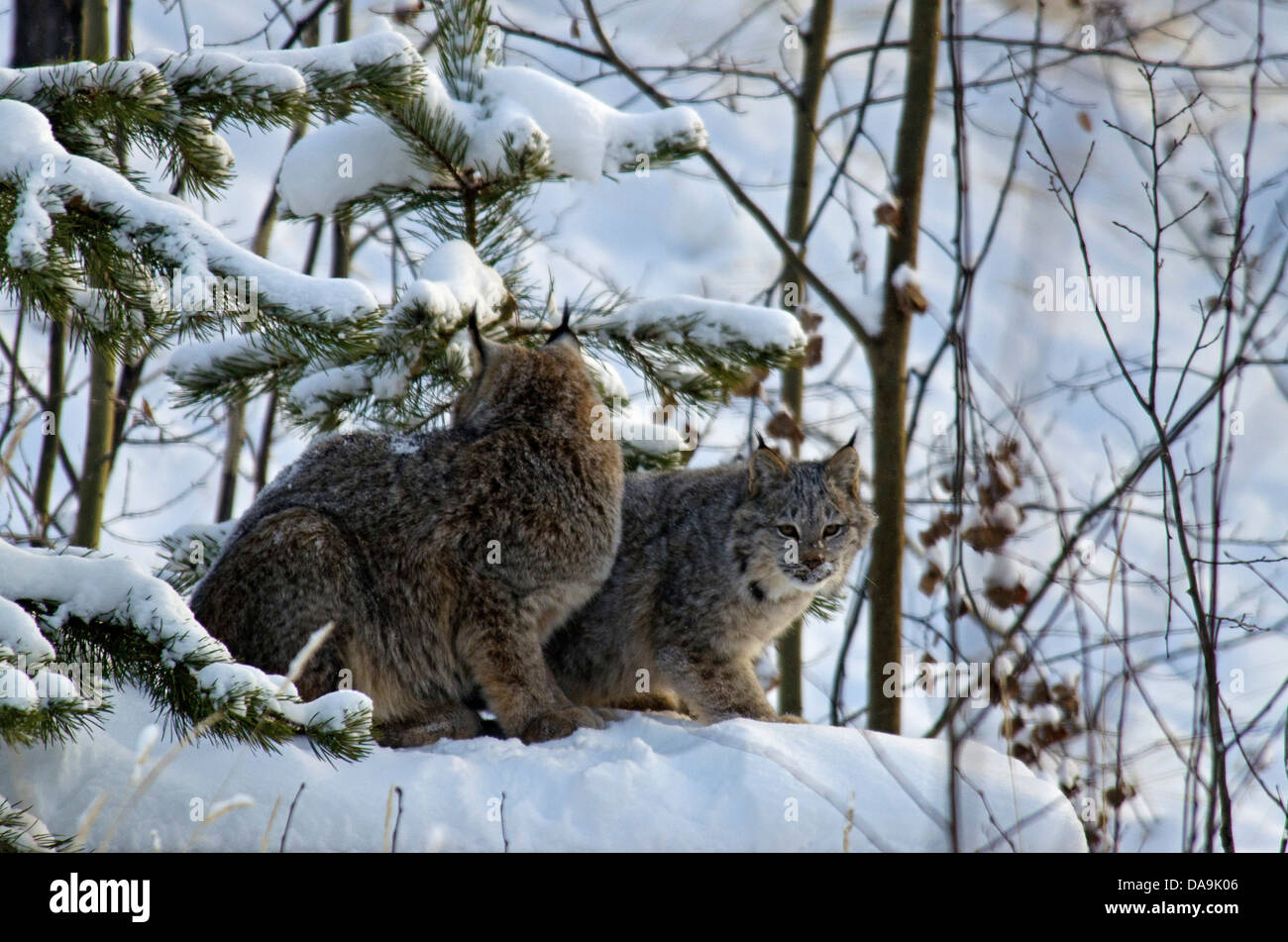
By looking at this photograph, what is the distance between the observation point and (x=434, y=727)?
3.96m

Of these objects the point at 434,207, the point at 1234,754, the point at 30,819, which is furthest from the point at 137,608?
Result: the point at 1234,754

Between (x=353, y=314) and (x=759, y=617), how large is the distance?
2379 mm

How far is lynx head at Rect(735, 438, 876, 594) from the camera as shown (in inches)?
182

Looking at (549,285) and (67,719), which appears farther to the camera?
(549,285)

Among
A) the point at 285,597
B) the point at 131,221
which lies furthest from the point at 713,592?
the point at 131,221

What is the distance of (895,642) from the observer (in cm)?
623

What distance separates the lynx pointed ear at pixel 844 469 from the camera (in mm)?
4887

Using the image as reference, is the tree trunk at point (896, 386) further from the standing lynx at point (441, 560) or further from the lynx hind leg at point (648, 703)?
the standing lynx at point (441, 560)

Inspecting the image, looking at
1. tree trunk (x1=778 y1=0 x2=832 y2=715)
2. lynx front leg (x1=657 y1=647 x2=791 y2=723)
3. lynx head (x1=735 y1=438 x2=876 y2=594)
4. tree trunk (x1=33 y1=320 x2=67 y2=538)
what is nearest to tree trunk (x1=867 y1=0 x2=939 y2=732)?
tree trunk (x1=778 y1=0 x2=832 y2=715)

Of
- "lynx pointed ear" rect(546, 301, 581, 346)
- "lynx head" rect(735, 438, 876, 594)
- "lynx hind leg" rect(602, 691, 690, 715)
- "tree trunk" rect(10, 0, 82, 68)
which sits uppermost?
"tree trunk" rect(10, 0, 82, 68)

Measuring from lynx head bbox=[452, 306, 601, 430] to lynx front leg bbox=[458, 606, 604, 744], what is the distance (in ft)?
2.55

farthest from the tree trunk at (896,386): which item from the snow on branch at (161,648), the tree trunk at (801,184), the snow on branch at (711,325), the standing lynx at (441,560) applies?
the snow on branch at (161,648)

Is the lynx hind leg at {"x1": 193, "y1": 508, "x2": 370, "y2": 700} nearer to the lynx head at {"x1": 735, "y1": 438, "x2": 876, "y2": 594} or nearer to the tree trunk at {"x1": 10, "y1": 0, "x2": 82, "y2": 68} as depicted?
the lynx head at {"x1": 735, "y1": 438, "x2": 876, "y2": 594}
